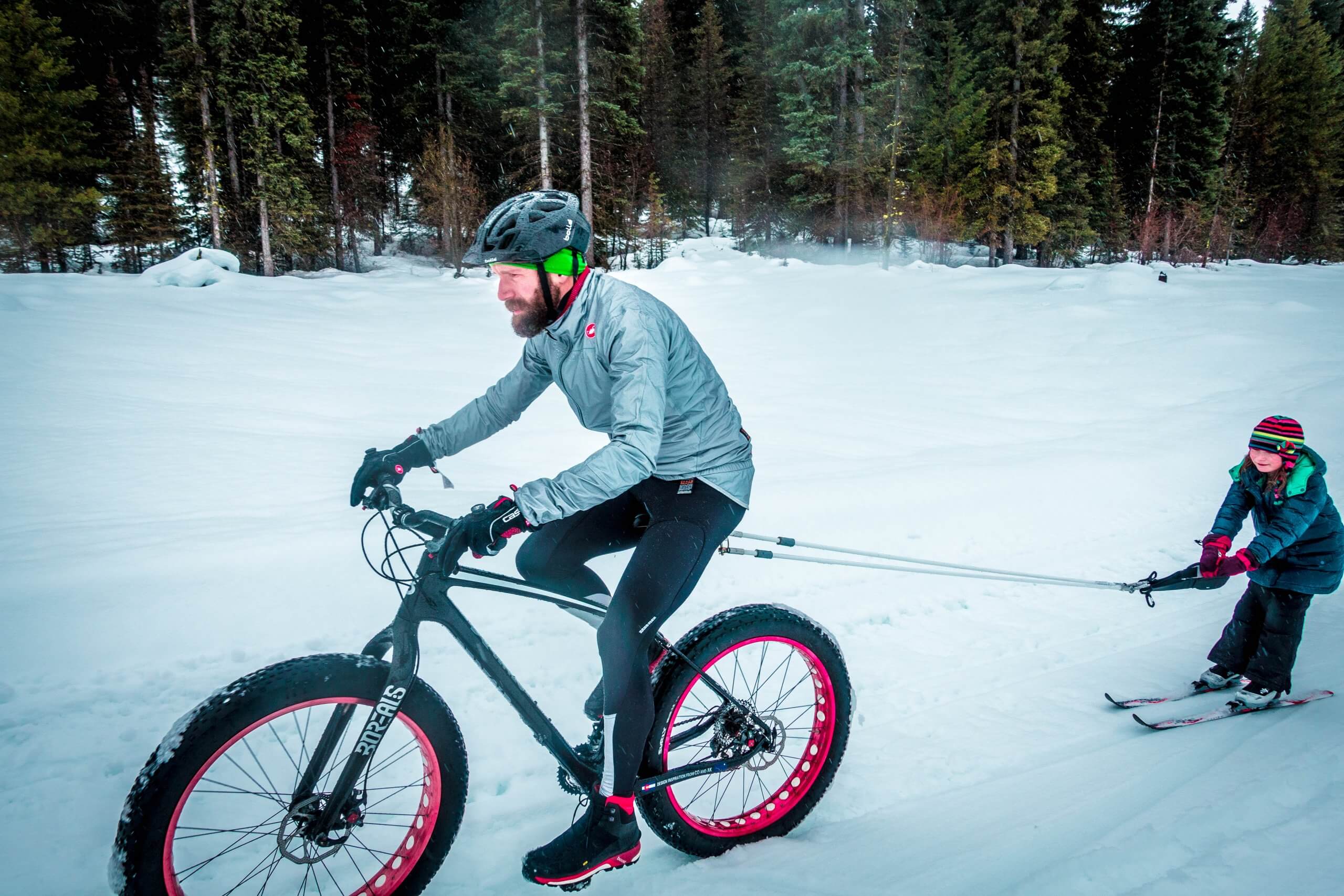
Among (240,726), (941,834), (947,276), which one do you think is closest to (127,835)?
(240,726)

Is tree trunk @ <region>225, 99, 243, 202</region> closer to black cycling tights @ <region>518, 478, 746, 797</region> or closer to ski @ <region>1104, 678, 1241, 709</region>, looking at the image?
black cycling tights @ <region>518, 478, 746, 797</region>

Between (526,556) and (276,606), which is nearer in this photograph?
(526,556)

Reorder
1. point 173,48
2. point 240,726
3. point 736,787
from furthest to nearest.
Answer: point 173,48
point 736,787
point 240,726

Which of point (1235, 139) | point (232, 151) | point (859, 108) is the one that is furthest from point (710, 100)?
point (1235, 139)

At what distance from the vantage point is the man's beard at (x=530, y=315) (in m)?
2.43

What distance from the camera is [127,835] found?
71.4 inches

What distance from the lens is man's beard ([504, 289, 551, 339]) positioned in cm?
243

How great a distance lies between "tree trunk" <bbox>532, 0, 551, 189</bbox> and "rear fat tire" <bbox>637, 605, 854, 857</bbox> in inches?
911

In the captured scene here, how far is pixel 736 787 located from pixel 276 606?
10.0 ft

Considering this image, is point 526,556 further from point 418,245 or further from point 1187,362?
point 418,245

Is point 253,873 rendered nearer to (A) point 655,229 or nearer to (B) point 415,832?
(B) point 415,832

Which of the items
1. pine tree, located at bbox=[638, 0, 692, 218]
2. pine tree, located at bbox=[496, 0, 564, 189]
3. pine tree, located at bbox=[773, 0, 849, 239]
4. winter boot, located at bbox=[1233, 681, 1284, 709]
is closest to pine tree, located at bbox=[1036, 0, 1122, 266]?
pine tree, located at bbox=[773, 0, 849, 239]

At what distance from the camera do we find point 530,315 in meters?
2.46

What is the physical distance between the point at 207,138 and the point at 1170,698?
33266 millimetres
